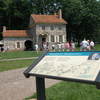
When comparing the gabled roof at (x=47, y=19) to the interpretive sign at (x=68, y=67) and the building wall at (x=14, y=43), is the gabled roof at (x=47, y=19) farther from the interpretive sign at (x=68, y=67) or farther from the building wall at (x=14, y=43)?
the interpretive sign at (x=68, y=67)

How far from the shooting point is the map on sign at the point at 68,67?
3.96m

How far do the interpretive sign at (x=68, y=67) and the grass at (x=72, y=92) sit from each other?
72.9 inches

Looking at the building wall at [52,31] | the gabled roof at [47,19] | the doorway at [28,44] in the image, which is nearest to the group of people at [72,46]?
the building wall at [52,31]

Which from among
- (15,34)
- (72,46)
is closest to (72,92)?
(72,46)

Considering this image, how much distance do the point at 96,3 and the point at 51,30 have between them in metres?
13.7

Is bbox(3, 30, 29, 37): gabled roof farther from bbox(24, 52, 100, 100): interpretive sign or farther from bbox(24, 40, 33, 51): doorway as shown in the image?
bbox(24, 52, 100, 100): interpretive sign

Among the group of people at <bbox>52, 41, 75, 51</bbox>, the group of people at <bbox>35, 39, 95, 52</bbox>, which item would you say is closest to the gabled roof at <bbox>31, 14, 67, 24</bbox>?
the group of people at <bbox>35, 39, 95, 52</bbox>

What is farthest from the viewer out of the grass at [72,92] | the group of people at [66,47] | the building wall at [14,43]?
the building wall at [14,43]

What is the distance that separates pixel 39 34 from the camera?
5366 cm

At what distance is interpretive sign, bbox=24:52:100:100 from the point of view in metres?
3.91

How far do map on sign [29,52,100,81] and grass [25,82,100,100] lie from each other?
1882mm

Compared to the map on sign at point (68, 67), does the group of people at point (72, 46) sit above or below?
below

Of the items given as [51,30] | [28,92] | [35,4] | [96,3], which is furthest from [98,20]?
[28,92]

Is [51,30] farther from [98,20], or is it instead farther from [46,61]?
[46,61]
